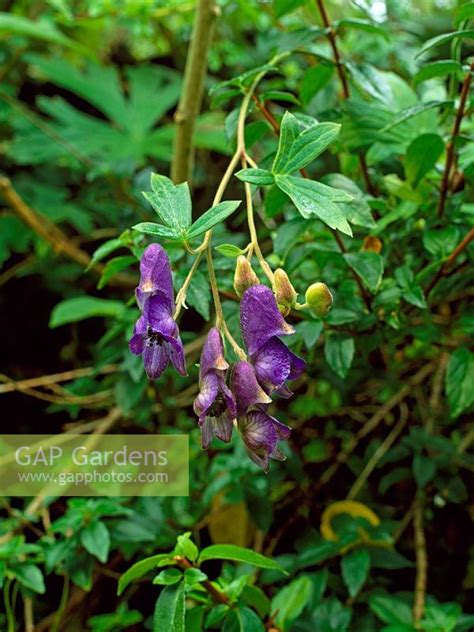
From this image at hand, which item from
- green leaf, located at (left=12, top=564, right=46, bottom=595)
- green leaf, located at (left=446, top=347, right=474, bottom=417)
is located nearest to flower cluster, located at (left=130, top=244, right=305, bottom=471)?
green leaf, located at (left=446, top=347, right=474, bottom=417)

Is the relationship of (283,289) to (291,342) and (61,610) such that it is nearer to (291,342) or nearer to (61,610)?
(291,342)

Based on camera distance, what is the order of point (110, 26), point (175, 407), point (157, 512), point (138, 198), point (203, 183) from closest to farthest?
point (157, 512) → point (175, 407) → point (138, 198) → point (203, 183) → point (110, 26)

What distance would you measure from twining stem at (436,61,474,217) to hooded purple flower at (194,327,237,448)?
381 mm

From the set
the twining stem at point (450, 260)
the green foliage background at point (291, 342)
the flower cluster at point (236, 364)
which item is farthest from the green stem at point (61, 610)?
the twining stem at point (450, 260)

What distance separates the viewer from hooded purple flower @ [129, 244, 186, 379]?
57cm

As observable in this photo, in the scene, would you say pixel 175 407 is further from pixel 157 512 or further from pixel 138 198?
pixel 138 198

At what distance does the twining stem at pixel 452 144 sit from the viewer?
758 millimetres

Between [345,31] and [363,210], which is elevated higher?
[345,31]

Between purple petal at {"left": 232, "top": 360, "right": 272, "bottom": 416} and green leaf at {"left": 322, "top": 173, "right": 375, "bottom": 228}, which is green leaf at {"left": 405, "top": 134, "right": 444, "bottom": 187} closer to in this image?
green leaf at {"left": 322, "top": 173, "right": 375, "bottom": 228}

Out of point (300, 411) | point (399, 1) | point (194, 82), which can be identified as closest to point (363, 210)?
point (194, 82)

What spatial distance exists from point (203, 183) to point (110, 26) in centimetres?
72

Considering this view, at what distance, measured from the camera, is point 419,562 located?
108 centimetres

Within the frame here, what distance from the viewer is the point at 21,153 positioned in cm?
180

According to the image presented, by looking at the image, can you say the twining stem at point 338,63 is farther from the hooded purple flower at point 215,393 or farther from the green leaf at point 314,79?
the hooded purple flower at point 215,393
